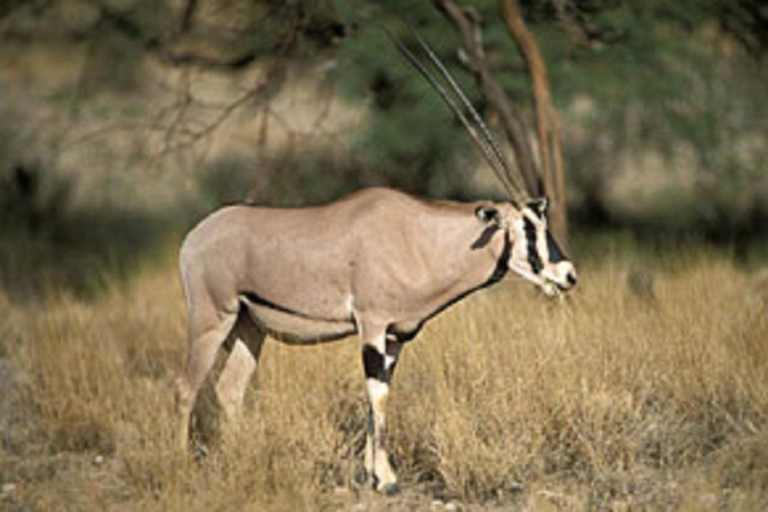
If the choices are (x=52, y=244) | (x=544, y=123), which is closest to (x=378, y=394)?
(x=544, y=123)

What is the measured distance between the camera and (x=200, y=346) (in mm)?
6652

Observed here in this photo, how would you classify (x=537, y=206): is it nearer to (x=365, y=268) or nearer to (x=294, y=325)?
(x=365, y=268)

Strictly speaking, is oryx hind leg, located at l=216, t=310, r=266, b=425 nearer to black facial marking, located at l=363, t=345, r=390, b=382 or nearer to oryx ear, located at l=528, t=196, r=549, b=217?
black facial marking, located at l=363, t=345, r=390, b=382

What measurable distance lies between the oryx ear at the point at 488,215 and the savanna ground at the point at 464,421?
94 centimetres

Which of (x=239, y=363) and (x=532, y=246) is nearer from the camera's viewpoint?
(x=532, y=246)

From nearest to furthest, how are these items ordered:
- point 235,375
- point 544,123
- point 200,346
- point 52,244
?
point 200,346, point 235,375, point 544,123, point 52,244

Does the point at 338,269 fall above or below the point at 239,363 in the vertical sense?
above

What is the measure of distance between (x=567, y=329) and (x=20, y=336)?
15.6ft

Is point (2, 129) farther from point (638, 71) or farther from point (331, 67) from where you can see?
point (638, 71)

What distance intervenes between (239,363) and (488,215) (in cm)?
176


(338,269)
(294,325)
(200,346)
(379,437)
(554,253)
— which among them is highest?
(554,253)

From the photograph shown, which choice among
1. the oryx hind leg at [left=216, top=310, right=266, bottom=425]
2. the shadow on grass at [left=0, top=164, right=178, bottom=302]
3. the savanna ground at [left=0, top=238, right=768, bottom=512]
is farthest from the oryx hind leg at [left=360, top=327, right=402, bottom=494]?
the shadow on grass at [left=0, top=164, right=178, bottom=302]

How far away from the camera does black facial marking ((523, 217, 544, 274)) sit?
6014 millimetres

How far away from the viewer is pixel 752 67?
1472cm
